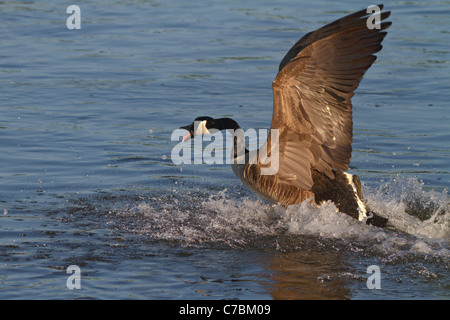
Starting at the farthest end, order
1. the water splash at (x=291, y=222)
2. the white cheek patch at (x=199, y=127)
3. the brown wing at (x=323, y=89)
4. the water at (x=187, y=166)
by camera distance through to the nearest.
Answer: the white cheek patch at (x=199, y=127)
the water splash at (x=291, y=222)
the brown wing at (x=323, y=89)
the water at (x=187, y=166)

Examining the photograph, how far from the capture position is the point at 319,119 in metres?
6.69

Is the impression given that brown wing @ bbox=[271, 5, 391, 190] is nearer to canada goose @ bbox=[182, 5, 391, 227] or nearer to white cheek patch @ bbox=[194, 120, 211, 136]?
canada goose @ bbox=[182, 5, 391, 227]

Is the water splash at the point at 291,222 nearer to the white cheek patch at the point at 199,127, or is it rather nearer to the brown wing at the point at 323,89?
the brown wing at the point at 323,89

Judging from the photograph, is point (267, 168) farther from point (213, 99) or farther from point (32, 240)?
point (213, 99)

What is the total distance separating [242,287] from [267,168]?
5.62 feet

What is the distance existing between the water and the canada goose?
212mm

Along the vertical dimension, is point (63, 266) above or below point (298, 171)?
below

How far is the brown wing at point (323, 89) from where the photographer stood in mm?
6203

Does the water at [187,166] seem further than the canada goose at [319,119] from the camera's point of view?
No

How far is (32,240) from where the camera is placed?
21.9 ft

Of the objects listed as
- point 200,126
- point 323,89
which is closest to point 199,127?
point 200,126

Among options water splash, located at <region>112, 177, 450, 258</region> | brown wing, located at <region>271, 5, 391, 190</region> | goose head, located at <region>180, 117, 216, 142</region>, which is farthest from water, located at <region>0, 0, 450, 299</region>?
goose head, located at <region>180, 117, 216, 142</region>

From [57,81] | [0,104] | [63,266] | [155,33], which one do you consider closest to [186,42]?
[155,33]

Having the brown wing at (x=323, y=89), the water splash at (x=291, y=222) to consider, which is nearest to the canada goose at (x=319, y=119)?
the brown wing at (x=323, y=89)
